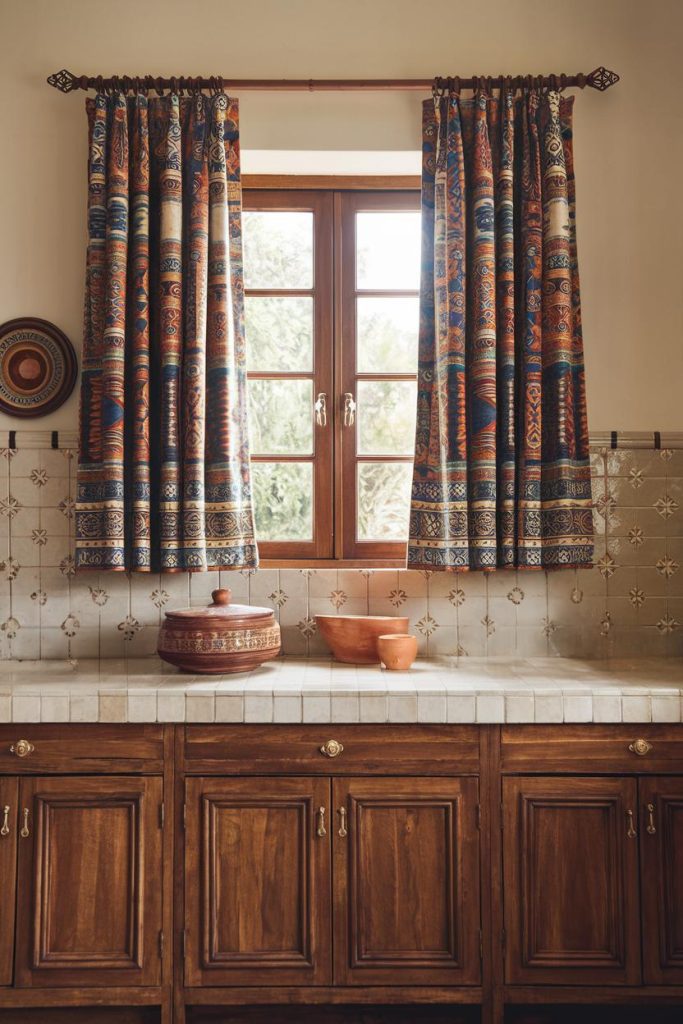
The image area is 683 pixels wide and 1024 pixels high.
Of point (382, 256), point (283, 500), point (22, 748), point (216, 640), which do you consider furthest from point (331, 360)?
point (22, 748)

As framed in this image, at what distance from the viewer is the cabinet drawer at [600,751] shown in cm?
203

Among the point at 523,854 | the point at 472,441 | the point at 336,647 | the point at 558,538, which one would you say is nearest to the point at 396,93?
the point at 472,441

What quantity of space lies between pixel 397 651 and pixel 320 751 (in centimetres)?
39

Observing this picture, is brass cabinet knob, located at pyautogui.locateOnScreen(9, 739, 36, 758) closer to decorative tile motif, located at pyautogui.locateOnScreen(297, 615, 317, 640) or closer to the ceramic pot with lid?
the ceramic pot with lid

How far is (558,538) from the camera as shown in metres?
2.39

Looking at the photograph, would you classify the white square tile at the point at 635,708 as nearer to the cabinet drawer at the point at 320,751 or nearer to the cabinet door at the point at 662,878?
the cabinet door at the point at 662,878

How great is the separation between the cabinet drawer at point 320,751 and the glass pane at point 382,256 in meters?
1.53

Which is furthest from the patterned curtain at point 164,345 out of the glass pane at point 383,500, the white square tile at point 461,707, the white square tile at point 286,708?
the white square tile at point 461,707

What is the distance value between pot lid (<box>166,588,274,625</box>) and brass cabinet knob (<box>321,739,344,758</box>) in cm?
43

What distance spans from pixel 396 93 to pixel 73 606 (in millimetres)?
1971

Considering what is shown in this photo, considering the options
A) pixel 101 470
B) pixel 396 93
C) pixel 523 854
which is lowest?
pixel 523 854

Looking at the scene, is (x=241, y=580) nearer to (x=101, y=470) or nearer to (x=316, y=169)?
(x=101, y=470)


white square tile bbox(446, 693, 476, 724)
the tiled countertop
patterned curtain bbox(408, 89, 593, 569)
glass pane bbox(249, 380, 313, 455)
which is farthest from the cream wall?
white square tile bbox(446, 693, 476, 724)

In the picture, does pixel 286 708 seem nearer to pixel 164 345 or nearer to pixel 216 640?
pixel 216 640
